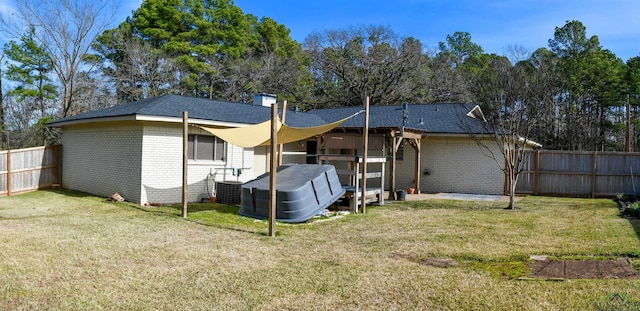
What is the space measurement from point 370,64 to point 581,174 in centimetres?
1618

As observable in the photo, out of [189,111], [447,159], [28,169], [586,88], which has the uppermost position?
[586,88]

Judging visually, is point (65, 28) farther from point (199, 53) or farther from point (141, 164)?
point (141, 164)

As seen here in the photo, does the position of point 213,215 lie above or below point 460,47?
below

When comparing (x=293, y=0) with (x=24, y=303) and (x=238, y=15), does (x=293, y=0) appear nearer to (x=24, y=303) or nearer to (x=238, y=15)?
(x=238, y=15)

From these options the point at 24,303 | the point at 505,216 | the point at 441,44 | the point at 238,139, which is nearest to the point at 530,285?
the point at 24,303

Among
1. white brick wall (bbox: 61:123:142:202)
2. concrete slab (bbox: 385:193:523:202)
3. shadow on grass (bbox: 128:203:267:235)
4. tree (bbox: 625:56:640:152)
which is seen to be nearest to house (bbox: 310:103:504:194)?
concrete slab (bbox: 385:193:523:202)

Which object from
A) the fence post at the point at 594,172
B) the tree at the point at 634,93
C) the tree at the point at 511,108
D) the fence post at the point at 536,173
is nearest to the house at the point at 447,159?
the fence post at the point at 536,173

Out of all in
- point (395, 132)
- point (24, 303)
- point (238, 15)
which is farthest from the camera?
point (238, 15)

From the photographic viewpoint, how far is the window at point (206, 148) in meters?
13.1

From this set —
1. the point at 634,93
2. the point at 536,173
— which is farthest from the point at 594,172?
the point at 634,93

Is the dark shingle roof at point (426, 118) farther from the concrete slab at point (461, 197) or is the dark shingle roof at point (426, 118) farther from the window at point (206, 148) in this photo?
the window at point (206, 148)

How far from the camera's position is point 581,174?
16484 millimetres

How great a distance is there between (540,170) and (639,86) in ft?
59.2

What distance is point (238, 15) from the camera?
33.3 metres
